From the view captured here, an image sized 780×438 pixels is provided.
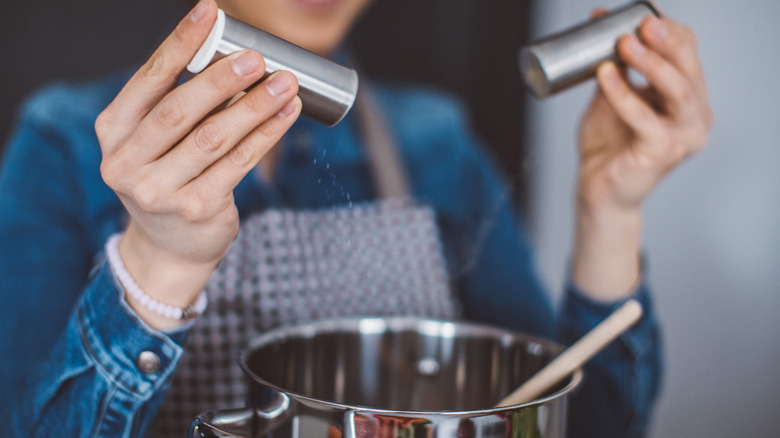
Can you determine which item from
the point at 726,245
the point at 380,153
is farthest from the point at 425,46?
the point at 726,245

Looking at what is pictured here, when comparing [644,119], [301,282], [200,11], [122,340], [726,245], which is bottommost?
[726,245]

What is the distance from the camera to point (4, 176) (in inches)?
30.9

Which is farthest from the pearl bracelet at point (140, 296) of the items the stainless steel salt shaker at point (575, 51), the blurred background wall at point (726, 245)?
the blurred background wall at point (726, 245)

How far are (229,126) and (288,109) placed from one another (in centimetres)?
4

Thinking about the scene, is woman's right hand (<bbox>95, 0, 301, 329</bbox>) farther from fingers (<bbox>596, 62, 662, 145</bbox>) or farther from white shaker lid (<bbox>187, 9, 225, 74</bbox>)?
fingers (<bbox>596, 62, 662, 145</bbox>)

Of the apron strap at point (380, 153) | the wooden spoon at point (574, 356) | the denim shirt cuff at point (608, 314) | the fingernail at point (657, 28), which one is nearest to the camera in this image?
the wooden spoon at point (574, 356)

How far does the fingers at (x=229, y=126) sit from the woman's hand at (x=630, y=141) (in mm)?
326

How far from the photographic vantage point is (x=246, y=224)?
2.35 ft

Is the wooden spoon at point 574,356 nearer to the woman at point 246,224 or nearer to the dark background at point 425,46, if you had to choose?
the woman at point 246,224

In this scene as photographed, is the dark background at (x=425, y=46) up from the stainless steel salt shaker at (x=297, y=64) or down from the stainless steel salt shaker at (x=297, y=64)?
down

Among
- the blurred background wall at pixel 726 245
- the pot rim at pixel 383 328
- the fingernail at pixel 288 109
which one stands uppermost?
the fingernail at pixel 288 109

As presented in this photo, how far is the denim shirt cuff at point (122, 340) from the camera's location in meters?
0.44

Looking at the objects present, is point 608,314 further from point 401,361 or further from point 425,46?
point 425,46

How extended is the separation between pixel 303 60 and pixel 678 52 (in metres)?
0.38
